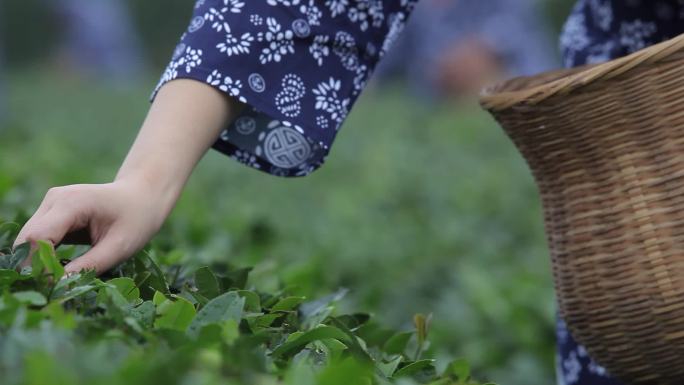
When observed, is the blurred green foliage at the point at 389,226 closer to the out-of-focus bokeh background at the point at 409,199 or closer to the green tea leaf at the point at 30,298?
the out-of-focus bokeh background at the point at 409,199

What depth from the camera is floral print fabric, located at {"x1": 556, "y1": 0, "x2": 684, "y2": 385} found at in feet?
7.65

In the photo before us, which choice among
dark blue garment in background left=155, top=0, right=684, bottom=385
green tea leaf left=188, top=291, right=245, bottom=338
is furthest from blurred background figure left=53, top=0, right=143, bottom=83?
green tea leaf left=188, top=291, right=245, bottom=338

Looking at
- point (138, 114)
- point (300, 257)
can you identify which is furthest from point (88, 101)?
point (300, 257)

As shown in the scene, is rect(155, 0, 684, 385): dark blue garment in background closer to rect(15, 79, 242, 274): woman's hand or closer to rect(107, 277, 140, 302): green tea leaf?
rect(15, 79, 242, 274): woman's hand

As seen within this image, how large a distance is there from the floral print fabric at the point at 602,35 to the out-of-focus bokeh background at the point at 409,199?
577mm

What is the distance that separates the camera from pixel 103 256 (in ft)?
5.67

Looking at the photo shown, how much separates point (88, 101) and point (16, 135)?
5674 mm

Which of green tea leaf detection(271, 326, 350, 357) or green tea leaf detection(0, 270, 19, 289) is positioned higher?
green tea leaf detection(271, 326, 350, 357)

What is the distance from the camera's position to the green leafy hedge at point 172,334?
46.2 inches

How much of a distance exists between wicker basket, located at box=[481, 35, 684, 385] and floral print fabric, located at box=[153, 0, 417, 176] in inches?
9.8

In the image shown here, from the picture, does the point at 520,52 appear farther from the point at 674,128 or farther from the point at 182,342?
the point at 182,342

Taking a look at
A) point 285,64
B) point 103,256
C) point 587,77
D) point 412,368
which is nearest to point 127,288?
point 103,256

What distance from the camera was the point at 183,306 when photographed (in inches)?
60.4

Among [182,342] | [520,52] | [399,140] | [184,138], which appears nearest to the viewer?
[182,342]
